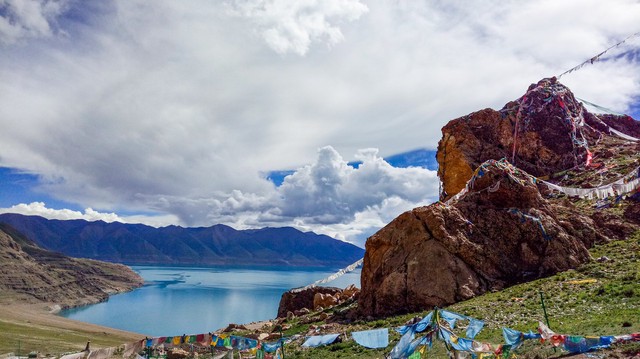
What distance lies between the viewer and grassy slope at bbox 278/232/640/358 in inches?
731

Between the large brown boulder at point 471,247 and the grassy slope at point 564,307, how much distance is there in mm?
A: 2124

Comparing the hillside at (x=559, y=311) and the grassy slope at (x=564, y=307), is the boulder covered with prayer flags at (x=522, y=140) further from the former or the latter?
the grassy slope at (x=564, y=307)

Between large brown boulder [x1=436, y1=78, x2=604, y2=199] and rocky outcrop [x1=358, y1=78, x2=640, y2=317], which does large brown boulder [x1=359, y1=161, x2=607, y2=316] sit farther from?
large brown boulder [x1=436, y1=78, x2=604, y2=199]

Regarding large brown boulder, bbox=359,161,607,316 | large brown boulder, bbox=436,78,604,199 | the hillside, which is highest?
large brown boulder, bbox=436,78,604,199

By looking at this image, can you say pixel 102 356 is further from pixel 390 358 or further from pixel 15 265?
pixel 15 265

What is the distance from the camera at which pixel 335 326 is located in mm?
33250

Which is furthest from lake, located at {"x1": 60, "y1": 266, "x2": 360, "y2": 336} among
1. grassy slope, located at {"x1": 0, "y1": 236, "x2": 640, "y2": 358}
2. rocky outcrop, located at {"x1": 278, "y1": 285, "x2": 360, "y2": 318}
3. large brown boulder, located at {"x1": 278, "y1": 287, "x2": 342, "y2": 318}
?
grassy slope, located at {"x1": 0, "y1": 236, "x2": 640, "y2": 358}

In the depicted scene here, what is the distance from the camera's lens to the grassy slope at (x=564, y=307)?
18.6m

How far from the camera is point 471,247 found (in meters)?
34.4

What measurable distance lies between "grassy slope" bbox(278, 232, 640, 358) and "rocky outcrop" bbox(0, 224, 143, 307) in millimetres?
137790

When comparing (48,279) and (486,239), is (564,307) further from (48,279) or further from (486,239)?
(48,279)

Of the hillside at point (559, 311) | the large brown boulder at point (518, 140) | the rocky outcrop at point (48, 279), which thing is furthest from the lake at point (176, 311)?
the hillside at point (559, 311)

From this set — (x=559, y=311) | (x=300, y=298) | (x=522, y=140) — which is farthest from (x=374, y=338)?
(x=522, y=140)

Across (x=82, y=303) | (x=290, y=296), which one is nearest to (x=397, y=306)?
(x=290, y=296)
